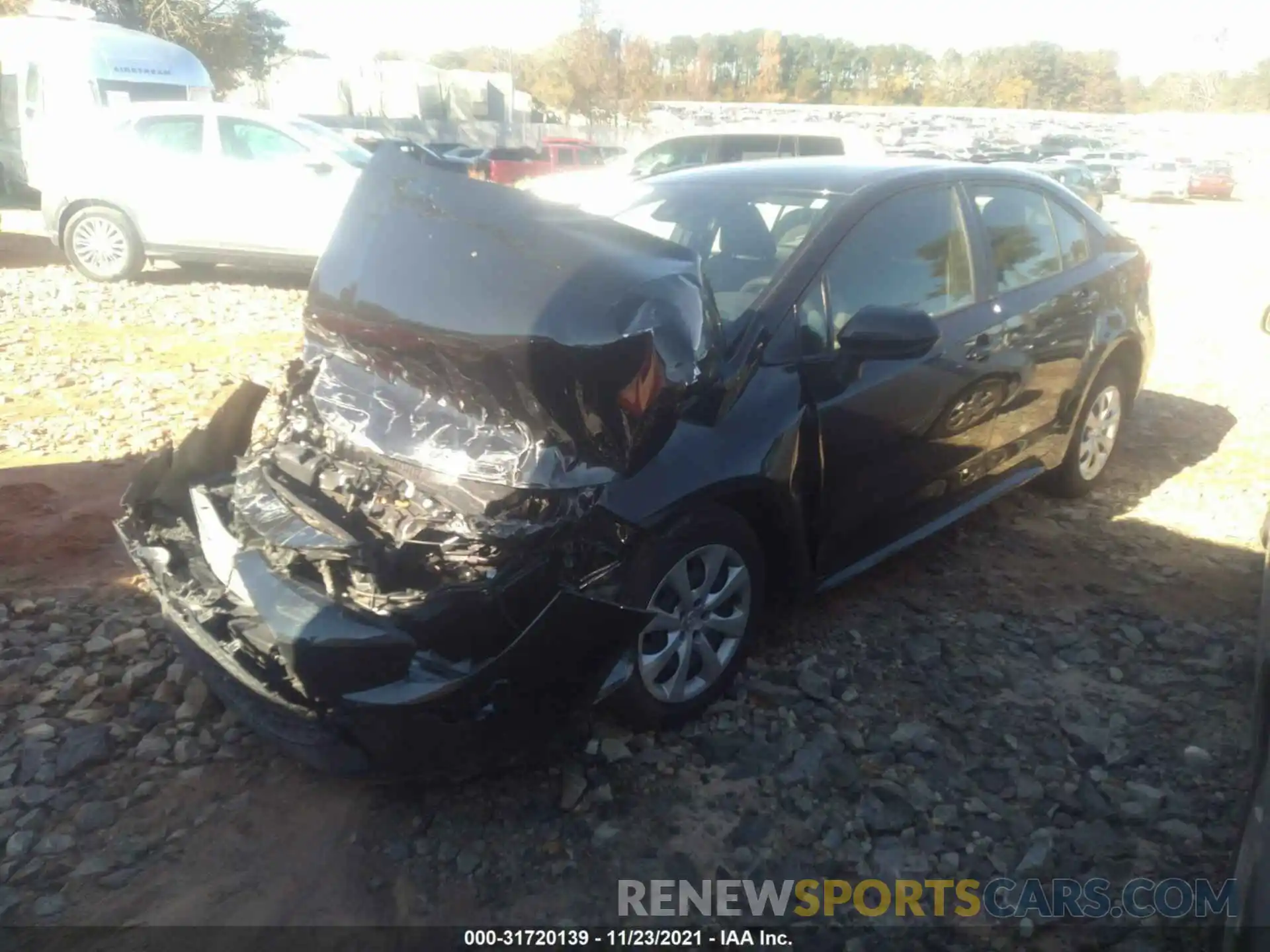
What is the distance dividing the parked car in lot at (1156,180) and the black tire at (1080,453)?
104 ft

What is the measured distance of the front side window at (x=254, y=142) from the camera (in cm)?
1071

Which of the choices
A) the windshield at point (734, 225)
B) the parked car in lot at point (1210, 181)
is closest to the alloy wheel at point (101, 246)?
the windshield at point (734, 225)

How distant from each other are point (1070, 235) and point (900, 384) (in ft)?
6.40

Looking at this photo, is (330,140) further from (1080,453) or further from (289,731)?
(289,731)

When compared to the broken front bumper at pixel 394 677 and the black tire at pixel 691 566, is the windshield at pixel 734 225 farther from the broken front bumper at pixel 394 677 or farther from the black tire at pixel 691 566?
the broken front bumper at pixel 394 677

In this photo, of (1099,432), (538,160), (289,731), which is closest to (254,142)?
(1099,432)

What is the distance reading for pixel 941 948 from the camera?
8.47ft

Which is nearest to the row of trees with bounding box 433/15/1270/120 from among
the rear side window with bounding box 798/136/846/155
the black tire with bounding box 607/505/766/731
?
the rear side window with bounding box 798/136/846/155

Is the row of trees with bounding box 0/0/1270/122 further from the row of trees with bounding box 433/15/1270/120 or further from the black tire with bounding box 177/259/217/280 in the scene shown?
the black tire with bounding box 177/259/217/280

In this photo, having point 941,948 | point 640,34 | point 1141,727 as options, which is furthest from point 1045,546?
point 640,34

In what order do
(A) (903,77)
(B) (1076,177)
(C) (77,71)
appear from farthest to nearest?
(A) (903,77), (B) (1076,177), (C) (77,71)

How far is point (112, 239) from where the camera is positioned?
10812 millimetres

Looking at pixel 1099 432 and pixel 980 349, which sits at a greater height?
pixel 980 349

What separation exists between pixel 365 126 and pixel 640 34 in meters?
19.8
